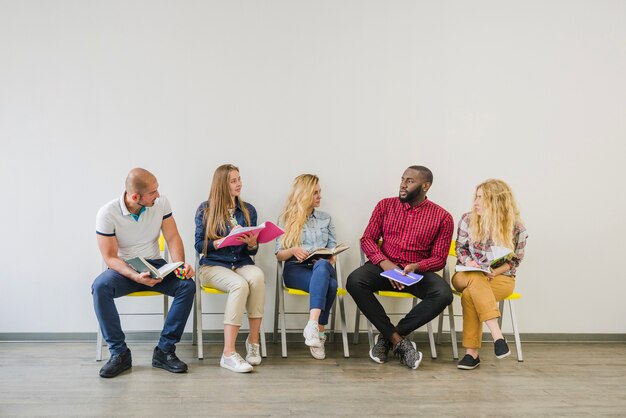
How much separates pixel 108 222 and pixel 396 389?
76.6 inches

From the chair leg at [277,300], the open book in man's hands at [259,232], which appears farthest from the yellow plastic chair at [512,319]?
the open book in man's hands at [259,232]

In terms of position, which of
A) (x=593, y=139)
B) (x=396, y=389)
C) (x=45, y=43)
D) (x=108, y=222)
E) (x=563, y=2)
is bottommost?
(x=396, y=389)

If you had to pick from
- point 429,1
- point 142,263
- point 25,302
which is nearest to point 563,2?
point 429,1

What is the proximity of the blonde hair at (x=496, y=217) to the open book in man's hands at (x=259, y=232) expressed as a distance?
135 centimetres

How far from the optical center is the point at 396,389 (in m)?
3.38

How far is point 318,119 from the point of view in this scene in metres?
4.67

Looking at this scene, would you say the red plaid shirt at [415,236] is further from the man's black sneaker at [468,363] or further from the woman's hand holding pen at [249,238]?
the woman's hand holding pen at [249,238]

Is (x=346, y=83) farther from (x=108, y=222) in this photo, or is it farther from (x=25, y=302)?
(x=25, y=302)

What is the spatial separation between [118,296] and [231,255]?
31.1 inches

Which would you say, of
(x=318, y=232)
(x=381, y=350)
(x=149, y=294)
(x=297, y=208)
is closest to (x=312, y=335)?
(x=381, y=350)

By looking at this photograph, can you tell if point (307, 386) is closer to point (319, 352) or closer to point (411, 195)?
point (319, 352)

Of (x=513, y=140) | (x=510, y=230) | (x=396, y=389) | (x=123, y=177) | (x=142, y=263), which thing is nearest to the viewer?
(x=396, y=389)

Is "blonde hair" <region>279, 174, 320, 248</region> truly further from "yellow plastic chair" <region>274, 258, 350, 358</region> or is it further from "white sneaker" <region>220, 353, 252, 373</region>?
"white sneaker" <region>220, 353, 252, 373</region>

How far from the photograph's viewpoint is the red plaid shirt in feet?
14.2
